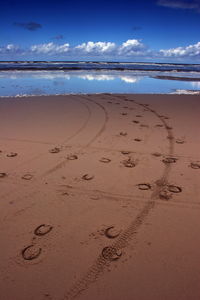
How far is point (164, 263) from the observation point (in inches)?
84.7

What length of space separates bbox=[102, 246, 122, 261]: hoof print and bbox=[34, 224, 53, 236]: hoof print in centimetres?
62

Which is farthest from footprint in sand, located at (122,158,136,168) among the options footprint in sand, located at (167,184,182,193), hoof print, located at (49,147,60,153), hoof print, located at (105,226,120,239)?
hoof print, located at (105,226,120,239)

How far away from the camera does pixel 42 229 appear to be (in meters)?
2.54

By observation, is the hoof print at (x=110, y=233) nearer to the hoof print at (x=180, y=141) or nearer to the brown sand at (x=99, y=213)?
the brown sand at (x=99, y=213)

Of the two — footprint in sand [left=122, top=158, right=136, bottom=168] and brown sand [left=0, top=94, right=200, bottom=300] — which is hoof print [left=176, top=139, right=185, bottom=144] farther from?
footprint in sand [left=122, top=158, right=136, bottom=168]

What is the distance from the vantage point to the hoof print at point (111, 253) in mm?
2197

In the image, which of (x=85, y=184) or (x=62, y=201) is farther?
(x=85, y=184)

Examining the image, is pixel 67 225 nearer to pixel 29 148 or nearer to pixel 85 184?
pixel 85 184

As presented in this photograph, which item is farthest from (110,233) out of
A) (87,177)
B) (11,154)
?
(11,154)

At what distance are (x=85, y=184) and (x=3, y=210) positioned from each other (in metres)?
1.08

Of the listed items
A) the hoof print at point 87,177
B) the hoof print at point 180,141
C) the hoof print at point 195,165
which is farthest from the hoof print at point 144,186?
the hoof print at point 180,141

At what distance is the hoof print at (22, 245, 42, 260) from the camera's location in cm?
219

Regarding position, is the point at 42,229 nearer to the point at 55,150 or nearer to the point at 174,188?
the point at 174,188

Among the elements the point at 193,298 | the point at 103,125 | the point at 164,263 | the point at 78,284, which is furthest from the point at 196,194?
the point at 103,125
